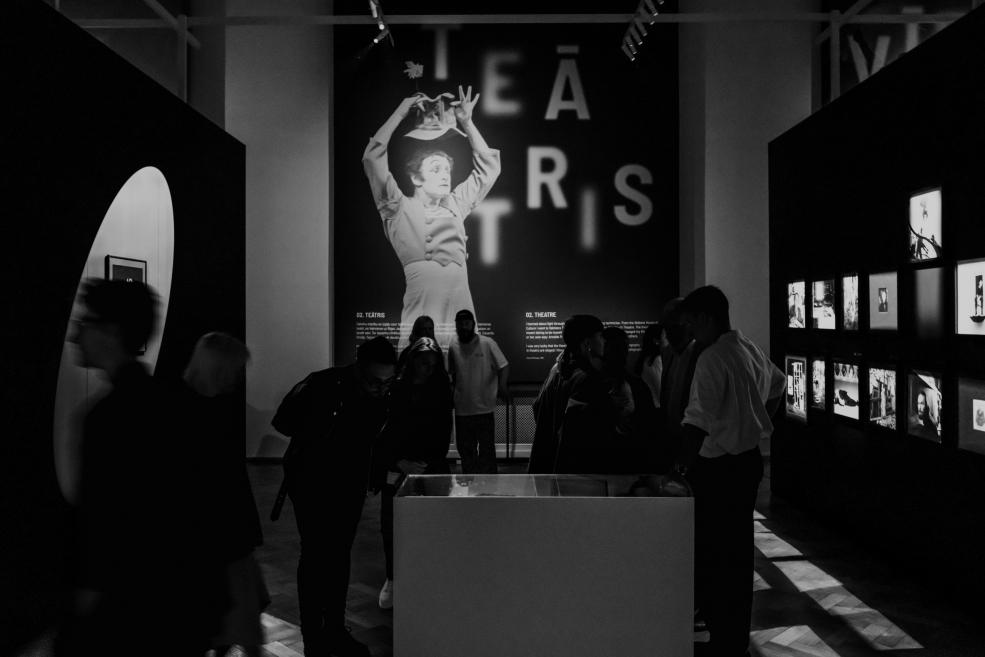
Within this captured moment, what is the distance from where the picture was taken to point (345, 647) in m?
3.35

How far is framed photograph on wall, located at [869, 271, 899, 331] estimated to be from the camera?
16.0 feet

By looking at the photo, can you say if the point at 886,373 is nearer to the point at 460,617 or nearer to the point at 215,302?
the point at 460,617

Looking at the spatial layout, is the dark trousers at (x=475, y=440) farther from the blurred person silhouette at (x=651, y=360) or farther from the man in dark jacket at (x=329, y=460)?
the man in dark jacket at (x=329, y=460)

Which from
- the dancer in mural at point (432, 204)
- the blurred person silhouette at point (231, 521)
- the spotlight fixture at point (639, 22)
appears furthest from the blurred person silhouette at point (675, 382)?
the dancer in mural at point (432, 204)

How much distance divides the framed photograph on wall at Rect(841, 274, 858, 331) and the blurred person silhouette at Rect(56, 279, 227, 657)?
15.5 ft

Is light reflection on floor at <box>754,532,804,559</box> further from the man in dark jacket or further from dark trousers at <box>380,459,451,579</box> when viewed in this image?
the man in dark jacket

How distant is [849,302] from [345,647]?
13.4ft

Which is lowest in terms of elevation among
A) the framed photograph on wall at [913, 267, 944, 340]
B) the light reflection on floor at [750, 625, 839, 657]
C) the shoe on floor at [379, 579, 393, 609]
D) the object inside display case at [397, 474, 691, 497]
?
the light reflection on floor at [750, 625, 839, 657]

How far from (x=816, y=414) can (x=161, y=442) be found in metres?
5.25

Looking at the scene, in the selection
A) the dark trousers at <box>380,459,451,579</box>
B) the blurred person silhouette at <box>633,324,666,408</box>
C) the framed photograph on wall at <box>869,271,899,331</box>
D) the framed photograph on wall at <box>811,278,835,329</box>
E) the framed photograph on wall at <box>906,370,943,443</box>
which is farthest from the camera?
the framed photograph on wall at <box>811,278,835,329</box>

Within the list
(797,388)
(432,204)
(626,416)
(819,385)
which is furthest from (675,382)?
(432,204)

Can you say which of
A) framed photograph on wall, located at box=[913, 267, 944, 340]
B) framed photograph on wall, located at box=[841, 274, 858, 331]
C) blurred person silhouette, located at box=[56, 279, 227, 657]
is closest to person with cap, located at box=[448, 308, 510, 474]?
framed photograph on wall, located at box=[841, 274, 858, 331]

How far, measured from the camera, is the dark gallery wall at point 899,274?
409 cm

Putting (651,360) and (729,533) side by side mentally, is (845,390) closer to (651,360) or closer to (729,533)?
(651,360)
